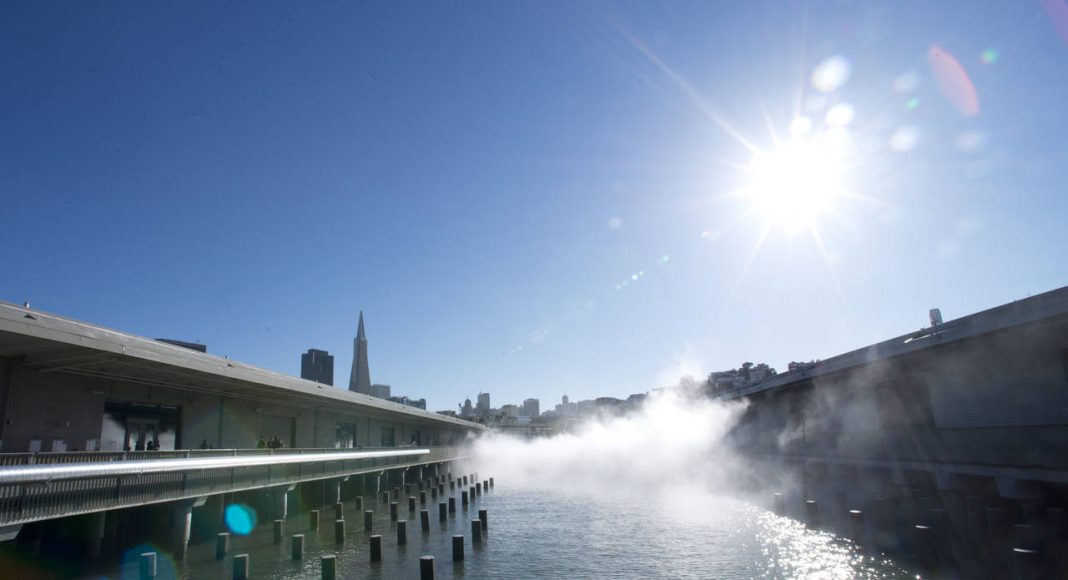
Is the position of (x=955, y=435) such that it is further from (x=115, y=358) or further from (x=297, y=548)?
(x=115, y=358)

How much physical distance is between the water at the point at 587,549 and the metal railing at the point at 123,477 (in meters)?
2.24

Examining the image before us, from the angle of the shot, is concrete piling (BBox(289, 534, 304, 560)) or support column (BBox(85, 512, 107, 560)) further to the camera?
concrete piling (BBox(289, 534, 304, 560))

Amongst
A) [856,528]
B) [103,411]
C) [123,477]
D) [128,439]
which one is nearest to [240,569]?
[123,477]

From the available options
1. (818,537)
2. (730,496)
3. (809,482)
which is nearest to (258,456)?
(818,537)

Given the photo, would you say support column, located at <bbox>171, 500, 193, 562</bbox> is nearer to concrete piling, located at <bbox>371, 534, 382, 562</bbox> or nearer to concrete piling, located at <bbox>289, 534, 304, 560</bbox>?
concrete piling, located at <bbox>289, 534, 304, 560</bbox>

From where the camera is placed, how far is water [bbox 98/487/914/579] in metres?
16.3

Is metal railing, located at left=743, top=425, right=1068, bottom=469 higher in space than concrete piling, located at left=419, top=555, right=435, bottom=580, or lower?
higher

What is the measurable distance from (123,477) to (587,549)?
1338 centimetres

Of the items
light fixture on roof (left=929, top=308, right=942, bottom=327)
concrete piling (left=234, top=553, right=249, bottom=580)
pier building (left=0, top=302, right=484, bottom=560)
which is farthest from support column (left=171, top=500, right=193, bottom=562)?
light fixture on roof (left=929, top=308, right=942, bottom=327)

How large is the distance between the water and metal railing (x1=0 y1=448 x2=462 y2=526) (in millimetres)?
2242

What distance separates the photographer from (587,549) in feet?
64.6

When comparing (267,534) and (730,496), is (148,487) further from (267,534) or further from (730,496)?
(730,496)

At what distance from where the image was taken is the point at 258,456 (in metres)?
19.9

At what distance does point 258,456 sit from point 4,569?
656cm
